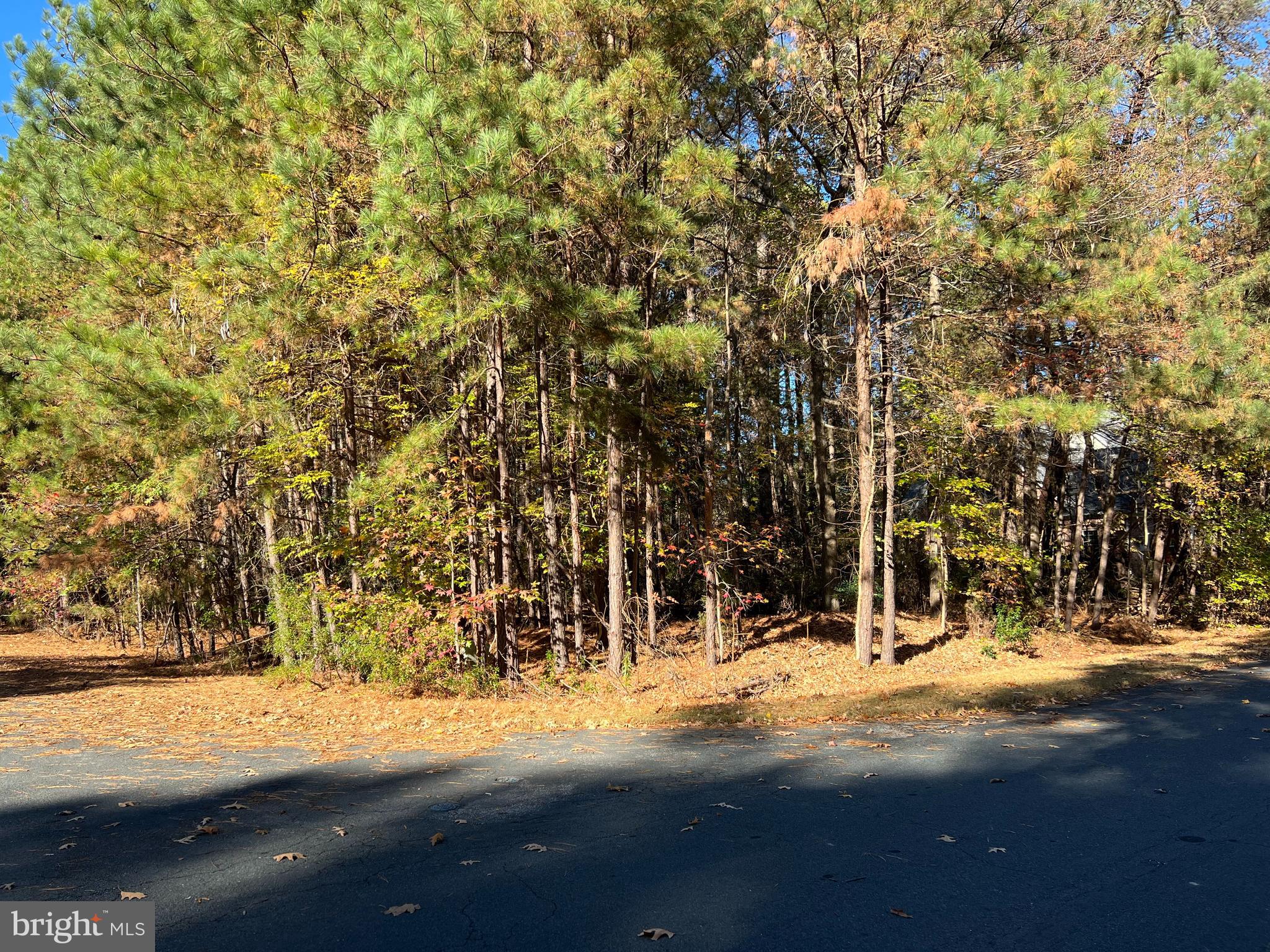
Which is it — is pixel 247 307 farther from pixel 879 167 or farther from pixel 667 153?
pixel 879 167

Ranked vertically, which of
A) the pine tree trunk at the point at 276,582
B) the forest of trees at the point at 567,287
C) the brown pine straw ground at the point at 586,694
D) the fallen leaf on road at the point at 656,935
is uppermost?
the forest of trees at the point at 567,287

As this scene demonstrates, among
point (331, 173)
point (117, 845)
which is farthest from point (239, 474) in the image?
point (117, 845)

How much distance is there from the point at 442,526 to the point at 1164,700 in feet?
32.3

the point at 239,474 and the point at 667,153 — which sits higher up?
the point at 667,153

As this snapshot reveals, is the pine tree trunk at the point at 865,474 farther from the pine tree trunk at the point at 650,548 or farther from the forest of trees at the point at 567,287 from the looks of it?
the pine tree trunk at the point at 650,548

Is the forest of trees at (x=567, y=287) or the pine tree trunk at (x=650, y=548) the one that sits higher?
the forest of trees at (x=567, y=287)

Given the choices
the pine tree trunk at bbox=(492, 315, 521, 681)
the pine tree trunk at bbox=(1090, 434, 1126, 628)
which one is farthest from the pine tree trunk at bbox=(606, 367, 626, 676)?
the pine tree trunk at bbox=(1090, 434, 1126, 628)

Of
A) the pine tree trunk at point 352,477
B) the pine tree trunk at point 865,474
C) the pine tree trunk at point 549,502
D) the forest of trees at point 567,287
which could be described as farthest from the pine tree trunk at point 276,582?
the pine tree trunk at point 865,474

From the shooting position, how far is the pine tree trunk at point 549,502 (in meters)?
12.9

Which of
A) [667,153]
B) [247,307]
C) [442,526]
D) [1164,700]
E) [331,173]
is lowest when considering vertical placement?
[1164,700]

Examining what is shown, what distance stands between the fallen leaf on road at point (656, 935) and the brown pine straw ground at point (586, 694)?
5.08 metres

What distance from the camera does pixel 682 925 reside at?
3500 millimetres

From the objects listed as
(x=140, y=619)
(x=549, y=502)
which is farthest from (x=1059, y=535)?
(x=140, y=619)

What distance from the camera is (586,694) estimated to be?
12023 mm
